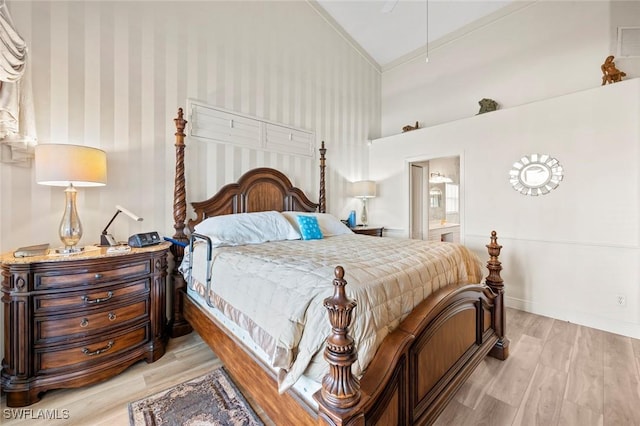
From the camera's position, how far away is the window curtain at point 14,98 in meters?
1.58

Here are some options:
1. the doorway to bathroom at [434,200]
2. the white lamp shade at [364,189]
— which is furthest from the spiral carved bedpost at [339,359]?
the doorway to bathroom at [434,200]

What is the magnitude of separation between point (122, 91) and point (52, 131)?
0.64 meters

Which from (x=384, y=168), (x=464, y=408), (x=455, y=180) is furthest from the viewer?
(x=455, y=180)

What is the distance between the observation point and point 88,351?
1749mm

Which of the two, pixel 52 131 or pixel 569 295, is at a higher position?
pixel 52 131

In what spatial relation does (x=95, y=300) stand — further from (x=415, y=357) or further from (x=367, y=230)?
(x=367, y=230)

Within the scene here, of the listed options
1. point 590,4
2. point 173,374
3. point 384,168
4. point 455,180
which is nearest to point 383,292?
point 173,374

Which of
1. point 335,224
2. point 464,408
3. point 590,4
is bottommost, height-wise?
point 464,408

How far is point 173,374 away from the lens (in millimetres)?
1927

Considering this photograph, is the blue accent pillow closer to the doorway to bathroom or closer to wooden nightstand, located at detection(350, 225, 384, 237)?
wooden nightstand, located at detection(350, 225, 384, 237)

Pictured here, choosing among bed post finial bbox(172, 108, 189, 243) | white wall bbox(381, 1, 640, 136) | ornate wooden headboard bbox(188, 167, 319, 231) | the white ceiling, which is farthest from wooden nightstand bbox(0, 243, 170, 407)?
white wall bbox(381, 1, 640, 136)

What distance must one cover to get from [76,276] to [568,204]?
466 centimetres

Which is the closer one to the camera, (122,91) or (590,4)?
(122,91)

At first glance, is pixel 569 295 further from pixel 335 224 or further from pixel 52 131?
pixel 52 131
